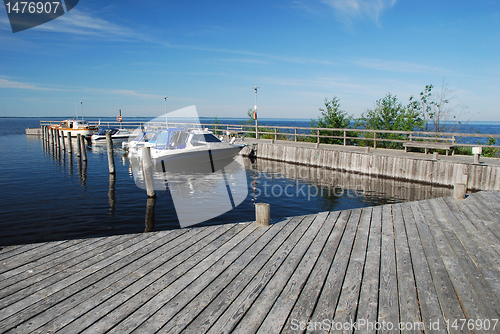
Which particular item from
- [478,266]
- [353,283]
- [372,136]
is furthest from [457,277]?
[372,136]

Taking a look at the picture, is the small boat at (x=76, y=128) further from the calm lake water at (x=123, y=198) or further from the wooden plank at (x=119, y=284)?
the wooden plank at (x=119, y=284)

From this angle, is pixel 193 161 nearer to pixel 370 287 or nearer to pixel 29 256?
pixel 29 256

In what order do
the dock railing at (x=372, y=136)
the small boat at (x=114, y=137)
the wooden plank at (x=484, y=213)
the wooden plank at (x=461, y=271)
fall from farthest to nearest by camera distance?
the small boat at (x=114, y=137), the dock railing at (x=372, y=136), the wooden plank at (x=484, y=213), the wooden plank at (x=461, y=271)

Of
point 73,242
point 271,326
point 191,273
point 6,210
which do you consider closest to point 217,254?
point 191,273

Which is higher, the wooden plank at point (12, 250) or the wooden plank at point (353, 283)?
the wooden plank at point (353, 283)

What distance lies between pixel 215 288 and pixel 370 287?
204 cm

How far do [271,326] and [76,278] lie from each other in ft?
9.77

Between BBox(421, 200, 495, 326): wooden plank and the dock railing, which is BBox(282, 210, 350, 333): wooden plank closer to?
BBox(421, 200, 495, 326): wooden plank

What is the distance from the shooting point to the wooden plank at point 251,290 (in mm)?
3342

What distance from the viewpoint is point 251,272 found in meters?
4.48

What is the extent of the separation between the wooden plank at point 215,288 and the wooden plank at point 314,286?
949 millimetres

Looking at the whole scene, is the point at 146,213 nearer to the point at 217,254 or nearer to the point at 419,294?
the point at 217,254

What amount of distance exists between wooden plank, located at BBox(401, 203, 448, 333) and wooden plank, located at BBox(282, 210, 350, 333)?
1178 millimetres

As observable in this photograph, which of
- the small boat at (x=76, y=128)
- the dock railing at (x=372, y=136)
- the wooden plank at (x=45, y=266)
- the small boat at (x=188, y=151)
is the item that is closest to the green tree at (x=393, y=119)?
the dock railing at (x=372, y=136)
